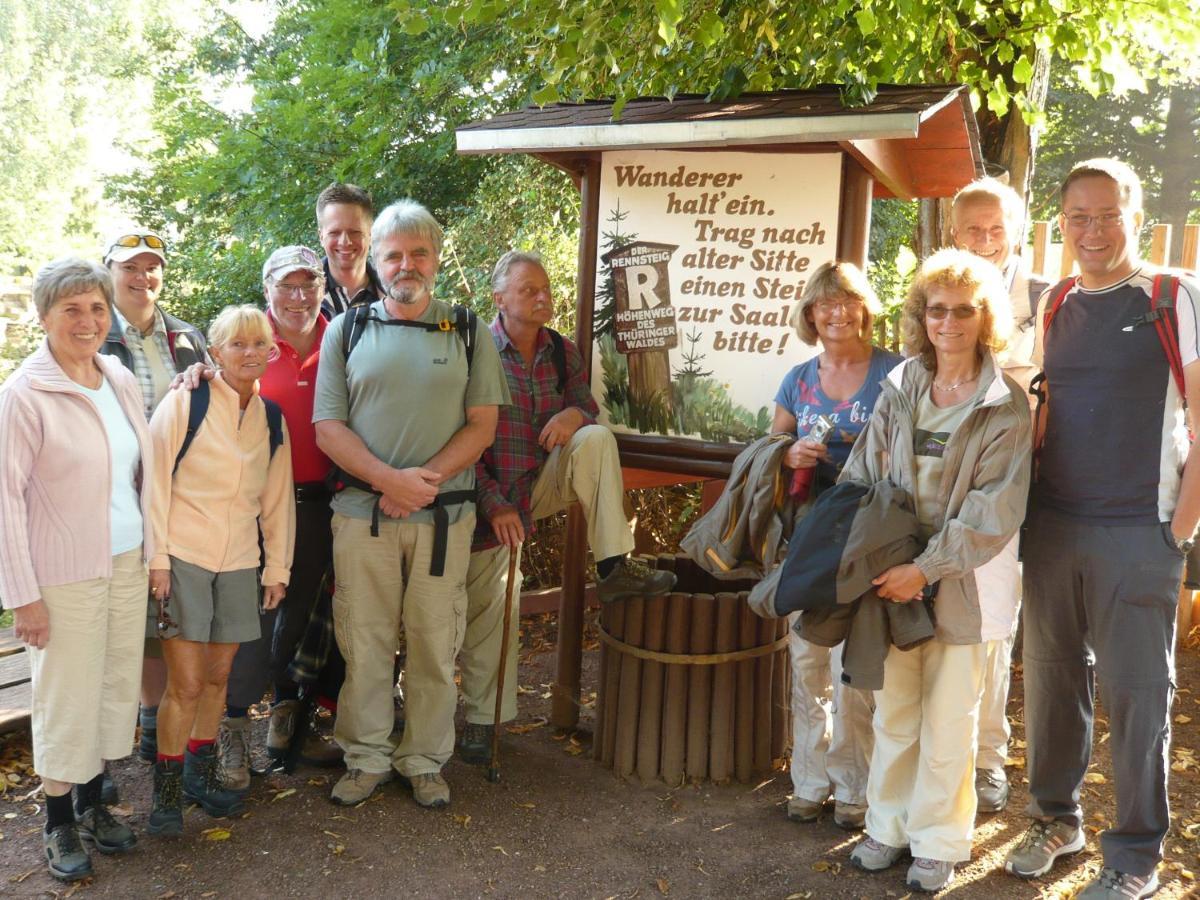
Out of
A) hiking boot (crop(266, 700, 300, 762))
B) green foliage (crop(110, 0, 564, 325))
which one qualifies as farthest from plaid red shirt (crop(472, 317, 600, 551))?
green foliage (crop(110, 0, 564, 325))

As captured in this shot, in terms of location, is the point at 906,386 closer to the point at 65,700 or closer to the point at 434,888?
the point at 434,888

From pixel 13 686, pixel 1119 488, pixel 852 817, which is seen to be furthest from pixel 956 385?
pixel 13 686

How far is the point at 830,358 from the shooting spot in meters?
4.17

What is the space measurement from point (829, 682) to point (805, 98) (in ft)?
8.07

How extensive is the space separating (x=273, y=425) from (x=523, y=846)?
1.93 metres

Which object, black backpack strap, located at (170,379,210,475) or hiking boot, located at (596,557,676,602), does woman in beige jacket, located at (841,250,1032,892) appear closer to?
hiking boot, located at (596,557,676,602)

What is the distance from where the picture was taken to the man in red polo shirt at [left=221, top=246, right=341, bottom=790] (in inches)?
173

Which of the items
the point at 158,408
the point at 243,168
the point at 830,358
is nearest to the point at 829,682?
the point at 830,358

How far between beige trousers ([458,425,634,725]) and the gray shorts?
43.5 inches

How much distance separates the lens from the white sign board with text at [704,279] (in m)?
4.55

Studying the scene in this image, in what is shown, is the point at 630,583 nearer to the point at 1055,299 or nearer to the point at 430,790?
the point at 430,790

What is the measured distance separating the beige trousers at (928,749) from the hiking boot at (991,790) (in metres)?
0.70

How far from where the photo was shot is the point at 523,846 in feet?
13.5

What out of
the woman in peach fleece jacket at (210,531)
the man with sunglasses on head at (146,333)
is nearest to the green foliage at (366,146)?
the man with sunglasses on head at (146,333)
